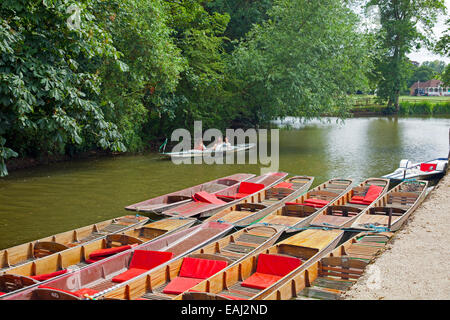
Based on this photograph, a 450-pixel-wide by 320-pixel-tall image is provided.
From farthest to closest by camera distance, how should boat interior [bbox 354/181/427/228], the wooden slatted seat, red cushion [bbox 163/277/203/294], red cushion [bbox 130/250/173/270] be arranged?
boat interior [bbox 354/181/427/228] < the wooden slatted seat < red cushion [bbox 130/250/173/270] < red cushion [bbox 163/277/203/294]

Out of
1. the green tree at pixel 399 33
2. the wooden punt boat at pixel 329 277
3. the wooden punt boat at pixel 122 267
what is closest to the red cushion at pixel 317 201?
the wooden punt boat at pixel 122 267

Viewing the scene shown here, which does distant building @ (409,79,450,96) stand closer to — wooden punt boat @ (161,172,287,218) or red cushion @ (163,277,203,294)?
wooden punt boat @ (161,172,287,218)


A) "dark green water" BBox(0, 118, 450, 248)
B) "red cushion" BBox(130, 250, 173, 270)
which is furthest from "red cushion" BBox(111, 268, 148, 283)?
"dark green water" BBox(0, 118, 450, 248)

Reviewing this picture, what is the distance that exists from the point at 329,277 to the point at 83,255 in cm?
411

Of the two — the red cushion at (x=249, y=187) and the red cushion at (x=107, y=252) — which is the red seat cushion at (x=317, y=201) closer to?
the red cushion at (x=249, y=187)

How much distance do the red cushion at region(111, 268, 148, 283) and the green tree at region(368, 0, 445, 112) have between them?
111 ft

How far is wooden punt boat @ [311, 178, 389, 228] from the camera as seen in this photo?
31.2ft

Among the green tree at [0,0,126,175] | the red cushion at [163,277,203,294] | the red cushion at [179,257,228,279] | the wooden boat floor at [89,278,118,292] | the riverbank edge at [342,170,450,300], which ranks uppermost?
the green tree at [0,0,126,175]

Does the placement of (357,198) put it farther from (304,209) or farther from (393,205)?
(304,209)

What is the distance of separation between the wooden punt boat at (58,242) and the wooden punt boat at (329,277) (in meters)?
3.96

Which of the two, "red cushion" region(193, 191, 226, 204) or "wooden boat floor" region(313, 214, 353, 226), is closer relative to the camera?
"wooden boat floor" region(313, 214, 353, 226)

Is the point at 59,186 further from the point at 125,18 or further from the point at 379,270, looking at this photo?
the point at 379,270

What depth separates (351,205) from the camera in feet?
36.7

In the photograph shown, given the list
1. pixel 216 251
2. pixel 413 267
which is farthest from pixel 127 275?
pixel 413 267
